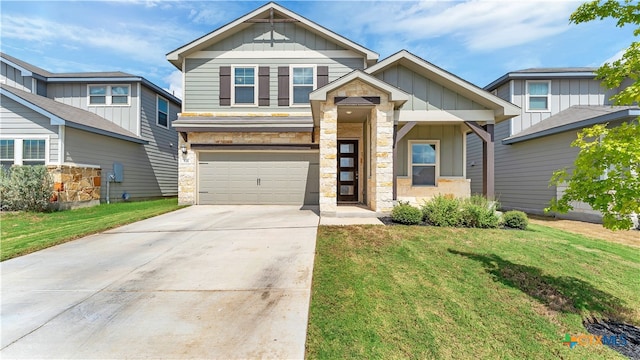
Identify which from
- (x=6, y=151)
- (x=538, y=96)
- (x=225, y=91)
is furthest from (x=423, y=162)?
(x=6, y=151)

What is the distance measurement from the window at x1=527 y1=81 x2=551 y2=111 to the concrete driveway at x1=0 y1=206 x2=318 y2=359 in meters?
12.5

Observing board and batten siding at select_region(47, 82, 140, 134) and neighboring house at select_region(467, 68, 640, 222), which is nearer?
neighboring house at select_region(467, 68, 640, 222)

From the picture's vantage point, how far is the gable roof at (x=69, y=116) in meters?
9.88

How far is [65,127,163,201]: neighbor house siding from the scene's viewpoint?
1073cm

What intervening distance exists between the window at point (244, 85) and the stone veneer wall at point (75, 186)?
20.6 ft

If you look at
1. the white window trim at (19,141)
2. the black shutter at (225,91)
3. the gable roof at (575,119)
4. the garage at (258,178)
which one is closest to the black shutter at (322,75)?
the garage at (258,178)

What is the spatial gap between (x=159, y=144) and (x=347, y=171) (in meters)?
11.1

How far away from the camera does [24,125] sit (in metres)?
10.2

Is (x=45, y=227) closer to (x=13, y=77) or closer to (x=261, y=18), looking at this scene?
(x=261, y=18)

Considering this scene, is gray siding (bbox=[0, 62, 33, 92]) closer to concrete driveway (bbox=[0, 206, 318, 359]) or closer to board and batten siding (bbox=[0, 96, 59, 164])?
board and batten siding (bbox=[0, 96, 59, 164])

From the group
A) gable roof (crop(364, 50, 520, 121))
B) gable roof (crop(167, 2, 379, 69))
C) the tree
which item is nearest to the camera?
the tree

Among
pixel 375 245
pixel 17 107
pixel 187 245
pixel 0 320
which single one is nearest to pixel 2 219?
pixel 17 107

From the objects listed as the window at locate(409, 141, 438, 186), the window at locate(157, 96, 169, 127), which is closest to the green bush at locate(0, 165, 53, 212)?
the window at locate(157, 96, 169, 127)

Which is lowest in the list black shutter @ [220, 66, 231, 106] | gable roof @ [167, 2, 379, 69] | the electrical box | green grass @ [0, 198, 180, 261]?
green grass @ [0, 198, 180, 261]
